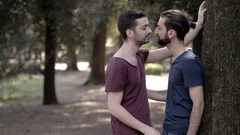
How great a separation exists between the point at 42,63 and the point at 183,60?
15.0 meters

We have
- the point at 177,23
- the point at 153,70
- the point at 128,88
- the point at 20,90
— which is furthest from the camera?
the point at 153,70

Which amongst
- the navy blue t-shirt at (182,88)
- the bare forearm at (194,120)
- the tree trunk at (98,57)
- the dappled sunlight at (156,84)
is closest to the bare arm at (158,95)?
the navy blue t-shirt at (182,88)

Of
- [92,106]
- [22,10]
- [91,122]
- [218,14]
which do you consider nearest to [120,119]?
[218,14]

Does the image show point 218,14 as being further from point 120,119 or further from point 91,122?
point 91,122

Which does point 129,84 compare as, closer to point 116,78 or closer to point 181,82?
point 116,78

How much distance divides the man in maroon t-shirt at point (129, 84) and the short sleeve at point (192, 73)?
42cm

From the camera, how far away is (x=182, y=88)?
130 inches

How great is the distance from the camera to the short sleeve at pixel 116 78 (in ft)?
11.1

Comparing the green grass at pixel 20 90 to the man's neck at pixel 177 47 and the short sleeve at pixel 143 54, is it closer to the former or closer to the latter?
the short sleeve at pixel 143 54

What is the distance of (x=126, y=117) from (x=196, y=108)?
0.52 metres

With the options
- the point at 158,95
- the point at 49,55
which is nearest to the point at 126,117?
the point at 158,95

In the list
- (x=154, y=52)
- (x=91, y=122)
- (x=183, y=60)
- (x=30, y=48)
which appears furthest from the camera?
(x=30, y=48)

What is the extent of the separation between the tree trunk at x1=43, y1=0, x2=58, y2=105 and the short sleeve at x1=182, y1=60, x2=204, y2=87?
11982 mm

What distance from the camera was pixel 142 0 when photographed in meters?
10.6
